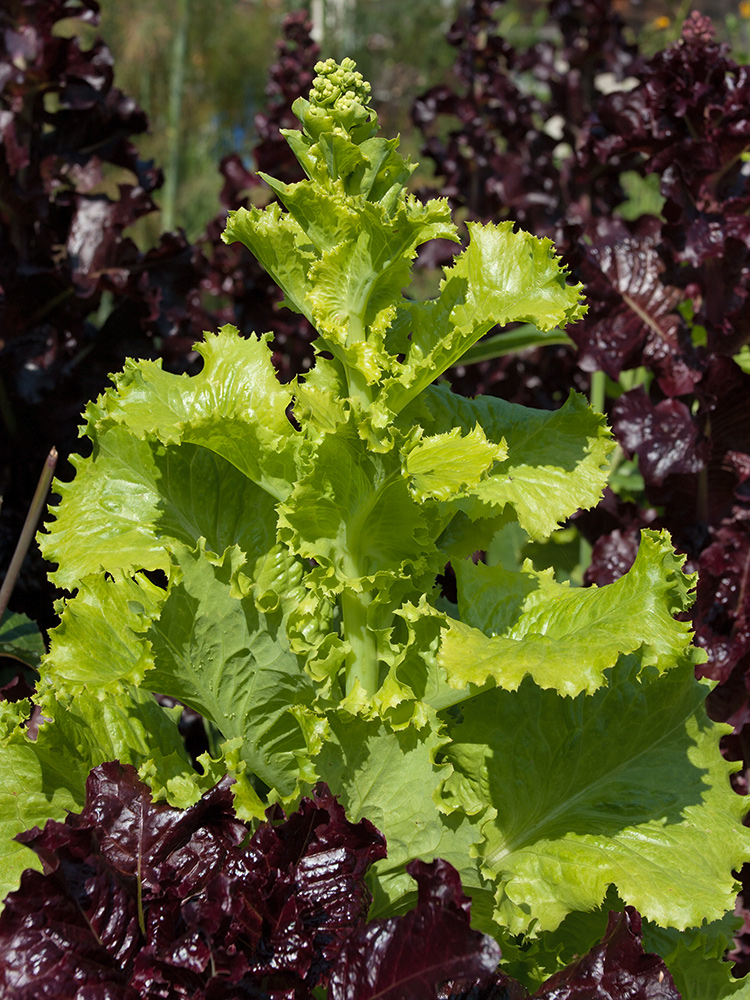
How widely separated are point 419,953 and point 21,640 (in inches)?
42.2

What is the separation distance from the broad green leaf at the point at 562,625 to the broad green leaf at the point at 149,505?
1.10 ft

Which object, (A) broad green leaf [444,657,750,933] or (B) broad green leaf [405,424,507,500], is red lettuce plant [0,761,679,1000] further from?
(B) broad green leaf [405,424,507,500]

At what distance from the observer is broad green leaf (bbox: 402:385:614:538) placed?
1288 mm

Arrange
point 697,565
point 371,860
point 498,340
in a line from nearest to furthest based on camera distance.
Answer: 1. point 371,860
2. point 697,565
3. point 498,340

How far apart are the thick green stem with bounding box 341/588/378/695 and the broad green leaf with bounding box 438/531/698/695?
14 centimetres

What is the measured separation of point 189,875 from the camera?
113cm

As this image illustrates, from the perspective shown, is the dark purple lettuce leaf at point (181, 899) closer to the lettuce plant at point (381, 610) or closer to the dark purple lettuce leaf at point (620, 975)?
the lettuce plant at point (381, 610)

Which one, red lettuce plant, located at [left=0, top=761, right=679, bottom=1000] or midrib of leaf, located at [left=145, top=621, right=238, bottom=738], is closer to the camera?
red lettuce plant, located at [left=0, top=761, right=679, bottom=1000]

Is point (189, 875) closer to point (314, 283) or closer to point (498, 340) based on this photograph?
point (314, 283)

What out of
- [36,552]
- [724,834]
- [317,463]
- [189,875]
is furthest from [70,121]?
[724,834]

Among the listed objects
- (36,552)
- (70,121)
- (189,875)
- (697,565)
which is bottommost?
(36,552)

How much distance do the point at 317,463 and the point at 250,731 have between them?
0.39 meters

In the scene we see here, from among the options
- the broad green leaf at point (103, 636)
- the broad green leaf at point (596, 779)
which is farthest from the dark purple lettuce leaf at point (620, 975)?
the broad green leaf at point (103, 636)

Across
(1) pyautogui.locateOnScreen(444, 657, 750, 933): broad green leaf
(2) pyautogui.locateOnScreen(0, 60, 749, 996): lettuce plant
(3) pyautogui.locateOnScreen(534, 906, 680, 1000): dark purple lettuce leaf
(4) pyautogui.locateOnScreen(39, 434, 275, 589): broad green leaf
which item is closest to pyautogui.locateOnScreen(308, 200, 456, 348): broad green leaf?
(2) pyautogui.locateOnScreen(0, 60, 749, 996): lettuce plant
